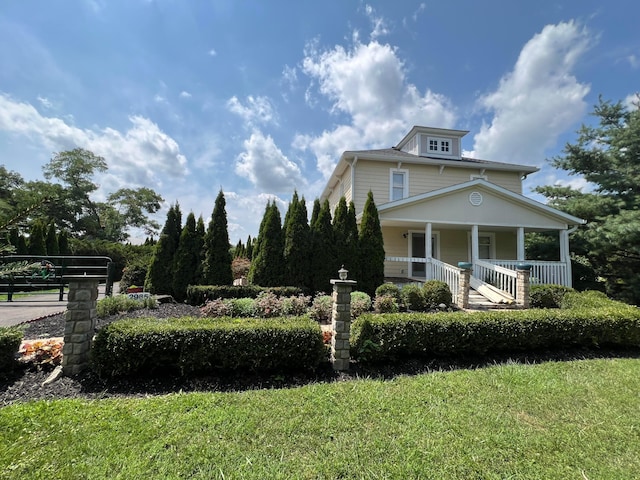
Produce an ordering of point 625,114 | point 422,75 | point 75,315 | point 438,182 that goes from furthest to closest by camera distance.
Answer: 1. point 438,182
2. point 625,114
3. point 422,75
4. point 75,315

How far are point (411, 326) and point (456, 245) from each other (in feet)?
35.1

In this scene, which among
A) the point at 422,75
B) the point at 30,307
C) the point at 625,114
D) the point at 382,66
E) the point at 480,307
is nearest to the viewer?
the point at 30,307

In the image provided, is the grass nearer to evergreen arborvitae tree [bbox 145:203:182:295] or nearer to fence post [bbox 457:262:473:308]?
fence post [bbox 457:262:473:308]

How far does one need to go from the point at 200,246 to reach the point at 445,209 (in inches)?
370

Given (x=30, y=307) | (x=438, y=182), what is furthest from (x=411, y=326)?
(x=438, y=182)

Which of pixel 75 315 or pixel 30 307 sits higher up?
pixel 75 315

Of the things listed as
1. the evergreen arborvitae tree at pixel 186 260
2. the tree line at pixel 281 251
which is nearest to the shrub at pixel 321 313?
the tree line at pixel 281 251

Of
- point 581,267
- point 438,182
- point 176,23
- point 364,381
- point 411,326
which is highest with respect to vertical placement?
point 176,23

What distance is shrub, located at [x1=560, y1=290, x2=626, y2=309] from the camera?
666 centimetres

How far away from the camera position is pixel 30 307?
7.95 m

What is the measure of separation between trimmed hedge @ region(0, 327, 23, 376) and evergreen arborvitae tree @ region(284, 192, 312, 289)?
6454mm

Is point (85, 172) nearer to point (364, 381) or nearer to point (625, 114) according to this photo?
point (364, 381)

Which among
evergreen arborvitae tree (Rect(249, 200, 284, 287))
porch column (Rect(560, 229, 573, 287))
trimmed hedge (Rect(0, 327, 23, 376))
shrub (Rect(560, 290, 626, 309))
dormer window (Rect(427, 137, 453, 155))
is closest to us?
trimmed hedge (Rect(0, 327, 23, 376))

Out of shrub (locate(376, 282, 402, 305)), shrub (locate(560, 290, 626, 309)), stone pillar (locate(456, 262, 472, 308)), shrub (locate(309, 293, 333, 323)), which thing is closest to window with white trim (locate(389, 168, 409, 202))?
stone pillar (locate(456, 262, 472, 308))
